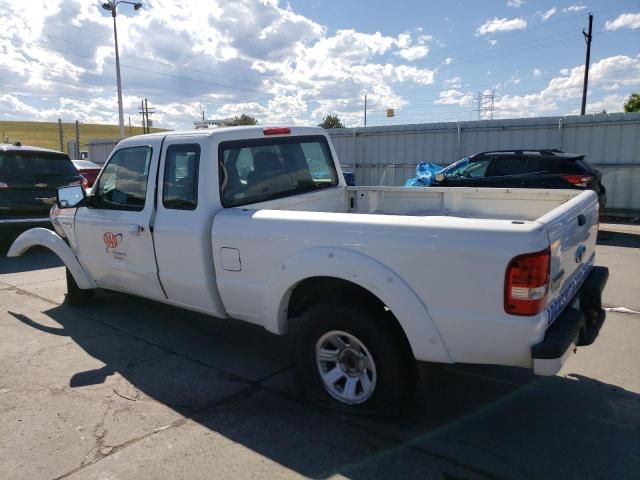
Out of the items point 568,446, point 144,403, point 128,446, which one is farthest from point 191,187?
point 568,446

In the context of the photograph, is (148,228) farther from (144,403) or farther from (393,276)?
(393,276)

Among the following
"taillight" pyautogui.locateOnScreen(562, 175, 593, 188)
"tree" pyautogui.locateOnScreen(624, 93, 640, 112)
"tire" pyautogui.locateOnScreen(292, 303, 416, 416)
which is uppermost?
"tree" pyautogui.locateOnScreen(624, 93, 640, 112)

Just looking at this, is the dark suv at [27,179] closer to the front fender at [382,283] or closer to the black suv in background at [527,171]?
the front fender at [382,283]

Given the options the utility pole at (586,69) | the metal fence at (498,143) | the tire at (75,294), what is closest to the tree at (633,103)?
the utility pole at (586,69)

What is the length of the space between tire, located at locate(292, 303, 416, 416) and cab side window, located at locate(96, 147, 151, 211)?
200 cm

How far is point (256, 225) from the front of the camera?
3426 mm

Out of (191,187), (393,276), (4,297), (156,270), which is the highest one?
(191,187)

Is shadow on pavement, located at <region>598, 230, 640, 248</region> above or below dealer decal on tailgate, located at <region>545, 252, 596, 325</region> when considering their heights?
below

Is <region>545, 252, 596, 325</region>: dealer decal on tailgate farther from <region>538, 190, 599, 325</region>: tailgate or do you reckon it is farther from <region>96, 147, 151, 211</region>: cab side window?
<region>96, 147, 151, 211</region>: cab side window

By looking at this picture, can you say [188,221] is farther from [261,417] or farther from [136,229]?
[261,417]

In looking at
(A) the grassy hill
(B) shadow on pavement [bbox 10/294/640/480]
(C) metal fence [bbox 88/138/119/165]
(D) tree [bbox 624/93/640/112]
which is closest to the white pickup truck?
(B) shadow on pavement [bbox 10/294/640/480]

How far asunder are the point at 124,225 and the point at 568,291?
3500mm

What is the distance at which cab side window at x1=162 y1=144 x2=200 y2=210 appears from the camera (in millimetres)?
3934

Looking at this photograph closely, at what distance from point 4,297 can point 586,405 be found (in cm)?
643
